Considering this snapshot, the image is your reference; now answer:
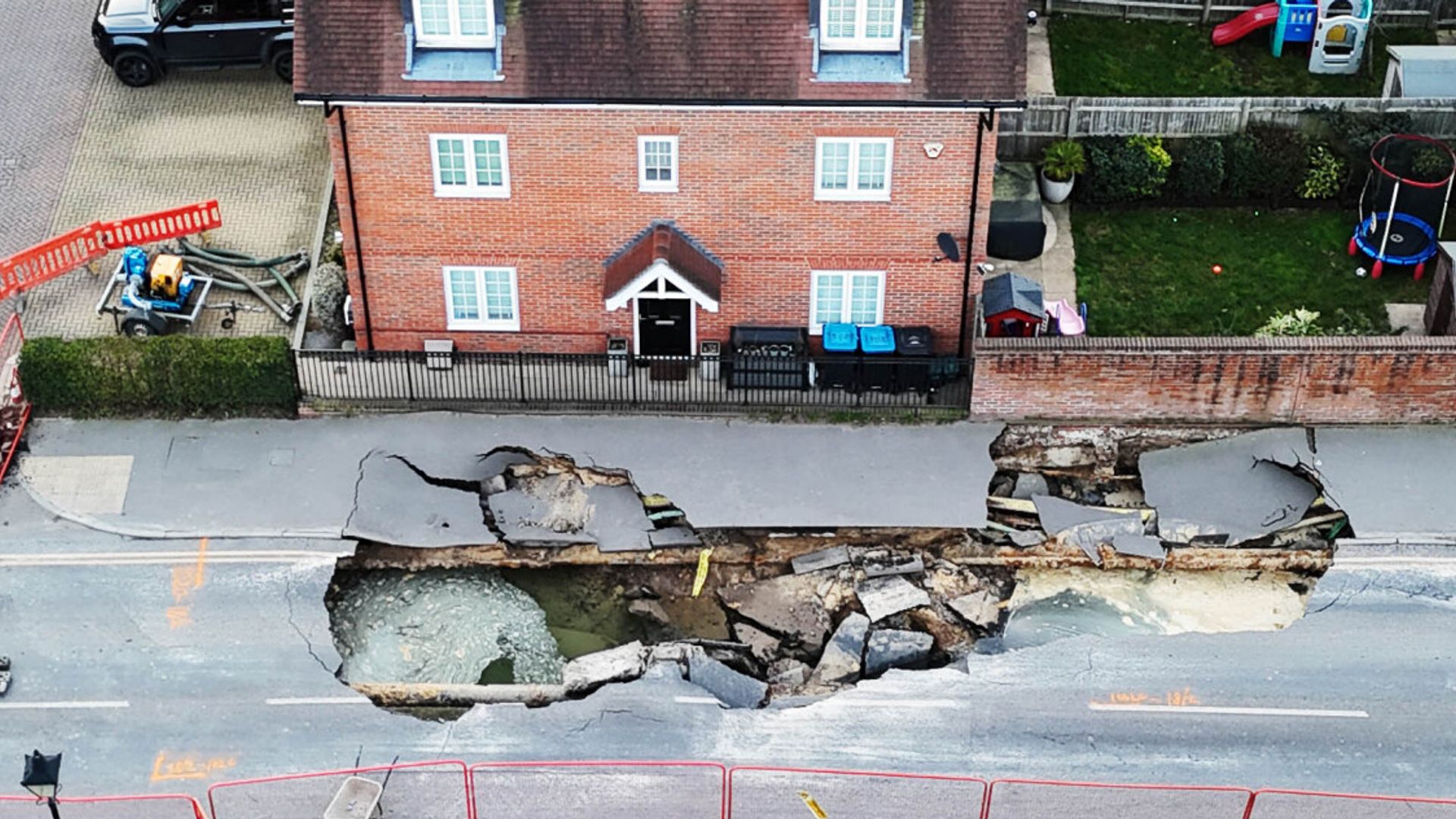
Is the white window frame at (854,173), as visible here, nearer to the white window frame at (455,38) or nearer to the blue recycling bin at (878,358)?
the blue recycling bin at (878,358)

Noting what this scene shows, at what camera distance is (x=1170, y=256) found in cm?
3931

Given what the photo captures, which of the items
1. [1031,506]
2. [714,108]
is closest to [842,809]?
[1031,506]

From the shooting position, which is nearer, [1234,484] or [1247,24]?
[1234,484]

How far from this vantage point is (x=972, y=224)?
34781 mm

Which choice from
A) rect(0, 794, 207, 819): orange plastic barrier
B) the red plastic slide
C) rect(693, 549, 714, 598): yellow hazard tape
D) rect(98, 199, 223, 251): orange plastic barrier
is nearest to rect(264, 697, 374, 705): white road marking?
rect(0, 794, 207, 819): orange plastic barrier

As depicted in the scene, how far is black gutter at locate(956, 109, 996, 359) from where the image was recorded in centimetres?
3341

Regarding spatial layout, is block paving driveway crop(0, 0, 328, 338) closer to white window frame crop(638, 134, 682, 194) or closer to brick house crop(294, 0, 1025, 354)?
brick house crop(294, 0, 1025, 354)

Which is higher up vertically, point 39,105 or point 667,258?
point 39,105

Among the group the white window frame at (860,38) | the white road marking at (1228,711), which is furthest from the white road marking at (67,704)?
the white window frame at (860,38)

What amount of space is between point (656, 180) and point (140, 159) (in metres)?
12.9

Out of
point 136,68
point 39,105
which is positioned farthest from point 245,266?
point 39,105

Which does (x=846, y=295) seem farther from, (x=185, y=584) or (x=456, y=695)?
(x=185, y=584)

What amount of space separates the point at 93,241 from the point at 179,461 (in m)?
6.08

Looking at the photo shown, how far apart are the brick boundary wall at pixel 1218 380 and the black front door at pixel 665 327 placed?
5.36m
